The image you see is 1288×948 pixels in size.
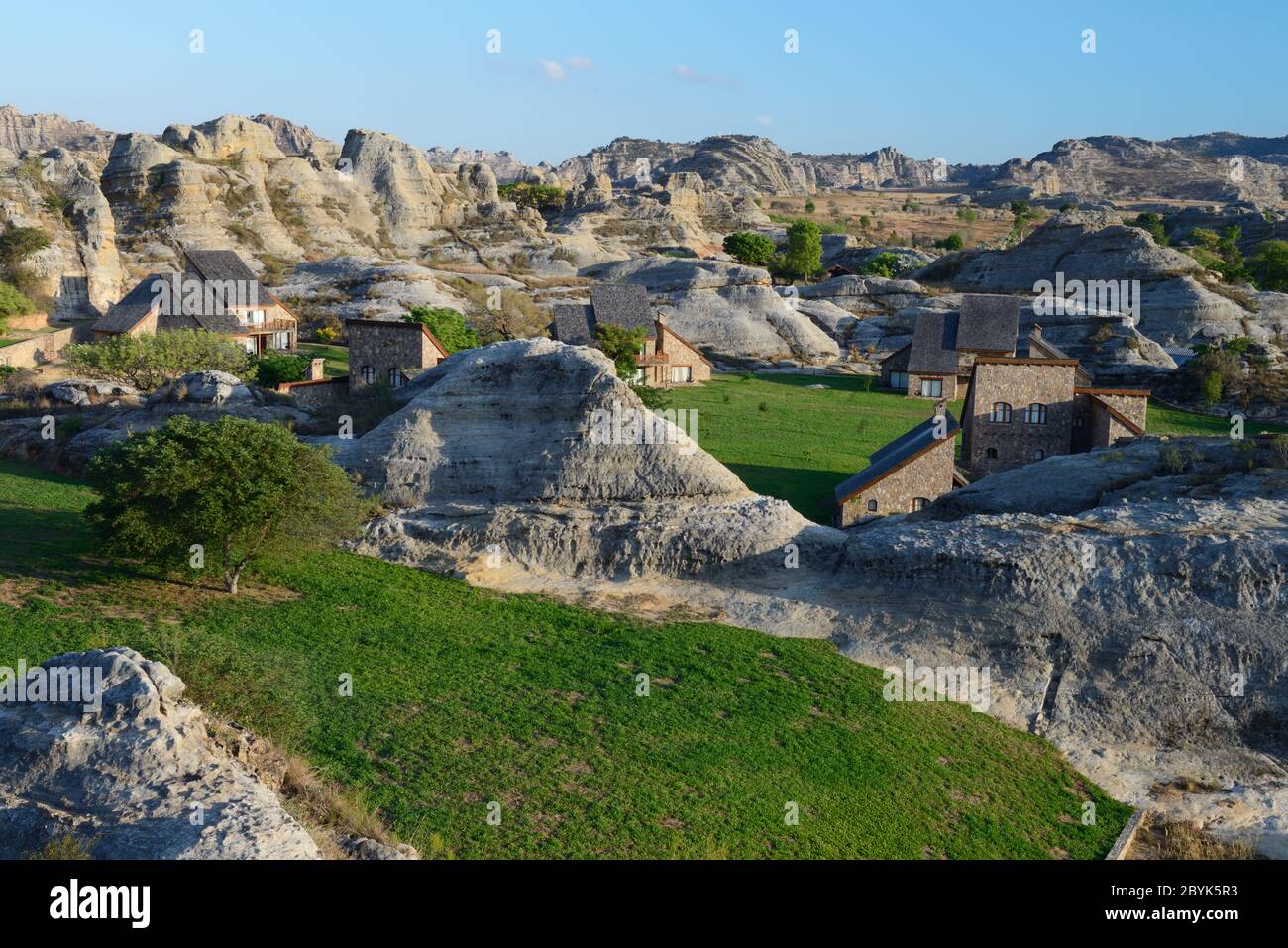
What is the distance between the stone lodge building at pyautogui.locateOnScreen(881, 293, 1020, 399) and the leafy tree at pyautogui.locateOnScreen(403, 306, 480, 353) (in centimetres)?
2777

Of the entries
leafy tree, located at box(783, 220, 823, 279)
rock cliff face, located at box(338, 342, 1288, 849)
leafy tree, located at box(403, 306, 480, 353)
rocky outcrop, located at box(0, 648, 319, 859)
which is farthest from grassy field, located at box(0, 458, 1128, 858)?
leafy tree, located at box(783, 220, 823, 279)

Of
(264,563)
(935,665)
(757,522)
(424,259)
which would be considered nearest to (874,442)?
(757,522)

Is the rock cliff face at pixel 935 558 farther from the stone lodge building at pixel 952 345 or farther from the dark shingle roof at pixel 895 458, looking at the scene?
the stone lodge building at pixel 952 345

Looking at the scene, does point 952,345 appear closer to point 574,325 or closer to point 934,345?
point 934,345

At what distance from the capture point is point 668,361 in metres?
76.0

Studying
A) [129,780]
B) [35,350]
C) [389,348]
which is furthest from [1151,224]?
[129,780]

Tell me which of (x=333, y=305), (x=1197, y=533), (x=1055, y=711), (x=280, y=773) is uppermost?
(x=333, y=305)

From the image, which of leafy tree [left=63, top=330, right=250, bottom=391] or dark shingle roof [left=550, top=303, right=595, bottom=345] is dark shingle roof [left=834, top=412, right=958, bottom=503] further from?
dark shingle roof [left=550, top=303, right=595, bottom=345]

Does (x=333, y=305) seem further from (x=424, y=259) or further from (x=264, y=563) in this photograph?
(x=264, y=563)

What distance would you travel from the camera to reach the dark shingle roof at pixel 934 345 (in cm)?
7412

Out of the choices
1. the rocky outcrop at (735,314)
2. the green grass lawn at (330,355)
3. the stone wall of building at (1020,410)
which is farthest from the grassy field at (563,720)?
the rocky outcrop at (735,314)

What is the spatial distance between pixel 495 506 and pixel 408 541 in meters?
2.79

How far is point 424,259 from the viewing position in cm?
11144

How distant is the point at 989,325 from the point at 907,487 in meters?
39.3
